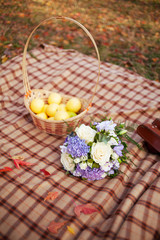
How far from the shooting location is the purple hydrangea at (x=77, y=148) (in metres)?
1.40

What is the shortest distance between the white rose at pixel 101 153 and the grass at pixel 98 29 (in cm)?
221

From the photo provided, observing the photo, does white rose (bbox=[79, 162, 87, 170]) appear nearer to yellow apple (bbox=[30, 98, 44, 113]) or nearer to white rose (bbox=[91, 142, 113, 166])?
white rose (bbox=[91, 142, 113, 166])

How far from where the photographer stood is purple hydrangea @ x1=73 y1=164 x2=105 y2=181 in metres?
1.48

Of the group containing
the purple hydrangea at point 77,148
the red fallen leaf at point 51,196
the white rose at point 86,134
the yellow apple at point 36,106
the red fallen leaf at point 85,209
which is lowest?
the red fallen leaf at point 51,196

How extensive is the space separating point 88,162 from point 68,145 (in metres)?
0.18

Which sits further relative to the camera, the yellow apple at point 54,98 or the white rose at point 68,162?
the yellow apple at point 54,98

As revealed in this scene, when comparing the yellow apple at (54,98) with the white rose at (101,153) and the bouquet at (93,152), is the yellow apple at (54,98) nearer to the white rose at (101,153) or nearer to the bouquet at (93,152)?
the bouquet at (93,152)

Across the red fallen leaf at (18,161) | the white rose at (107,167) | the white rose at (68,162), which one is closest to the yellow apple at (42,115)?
the red fallen leaf at (18,161)

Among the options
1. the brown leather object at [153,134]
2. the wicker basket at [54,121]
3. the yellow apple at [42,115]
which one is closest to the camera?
the brown leather object at [153,134]

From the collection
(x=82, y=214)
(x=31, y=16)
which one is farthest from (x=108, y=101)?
(x=31, y=16)

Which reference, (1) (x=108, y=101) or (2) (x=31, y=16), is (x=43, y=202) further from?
(2) (x=31, y=16)

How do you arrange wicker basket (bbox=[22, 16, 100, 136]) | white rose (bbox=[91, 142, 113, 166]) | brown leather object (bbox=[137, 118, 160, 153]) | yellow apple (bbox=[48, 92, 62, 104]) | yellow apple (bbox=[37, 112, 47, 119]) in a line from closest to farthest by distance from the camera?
white rose (bbox=[91, 142, 113, 166])
brown leather object (bbox=[137, 118, 160, 153])
wicker basket (bbox=[22, 16, 100, 136])
yellow apple (bbox=[37, 112, 47, 119])
yellow apple (bbox=[48, 92, 62, 104])

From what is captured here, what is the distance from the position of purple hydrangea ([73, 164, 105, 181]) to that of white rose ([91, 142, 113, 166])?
11 centimetres

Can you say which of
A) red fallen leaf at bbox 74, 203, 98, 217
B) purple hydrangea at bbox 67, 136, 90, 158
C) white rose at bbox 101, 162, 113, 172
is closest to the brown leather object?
white rose at bbox 101, 162, 113, 172
